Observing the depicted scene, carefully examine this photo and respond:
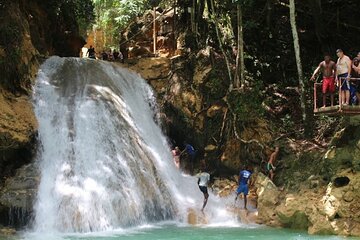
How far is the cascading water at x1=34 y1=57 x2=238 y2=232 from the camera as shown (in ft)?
36.8

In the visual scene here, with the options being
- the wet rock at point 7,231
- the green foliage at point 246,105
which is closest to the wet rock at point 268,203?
A: the green foliage at point 246,105

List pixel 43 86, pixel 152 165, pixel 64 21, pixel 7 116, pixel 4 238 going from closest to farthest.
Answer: pixel 4 238 → pixel 7 116 → pixel 152 165 → pixel 43 86 → pixel 64 21

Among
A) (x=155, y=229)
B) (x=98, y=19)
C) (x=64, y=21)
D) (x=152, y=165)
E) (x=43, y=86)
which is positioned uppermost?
(x=98, y=19)

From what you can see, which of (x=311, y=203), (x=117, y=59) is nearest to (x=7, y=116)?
(x=311, y=203)

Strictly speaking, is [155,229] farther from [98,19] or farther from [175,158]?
[98,19]

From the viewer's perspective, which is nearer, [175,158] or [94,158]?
[94,158]

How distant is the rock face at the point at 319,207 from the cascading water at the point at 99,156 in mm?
2234

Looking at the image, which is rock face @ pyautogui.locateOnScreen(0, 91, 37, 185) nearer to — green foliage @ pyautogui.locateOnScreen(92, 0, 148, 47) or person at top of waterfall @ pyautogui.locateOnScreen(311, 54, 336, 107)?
person at top of waterfall @ pyautogui.locateOnScreen(311, 54, 336, 107)

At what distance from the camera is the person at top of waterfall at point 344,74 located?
1088 centimetres

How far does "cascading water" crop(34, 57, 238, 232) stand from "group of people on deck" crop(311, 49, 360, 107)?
503cm

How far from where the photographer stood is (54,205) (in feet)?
36.5

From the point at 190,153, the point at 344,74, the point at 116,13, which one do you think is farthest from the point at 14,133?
the point at 116,13

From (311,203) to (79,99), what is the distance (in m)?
7.70

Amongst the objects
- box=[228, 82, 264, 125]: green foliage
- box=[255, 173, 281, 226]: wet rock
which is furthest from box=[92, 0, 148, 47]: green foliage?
box=[255, 173, 281, 226]: wet rock
